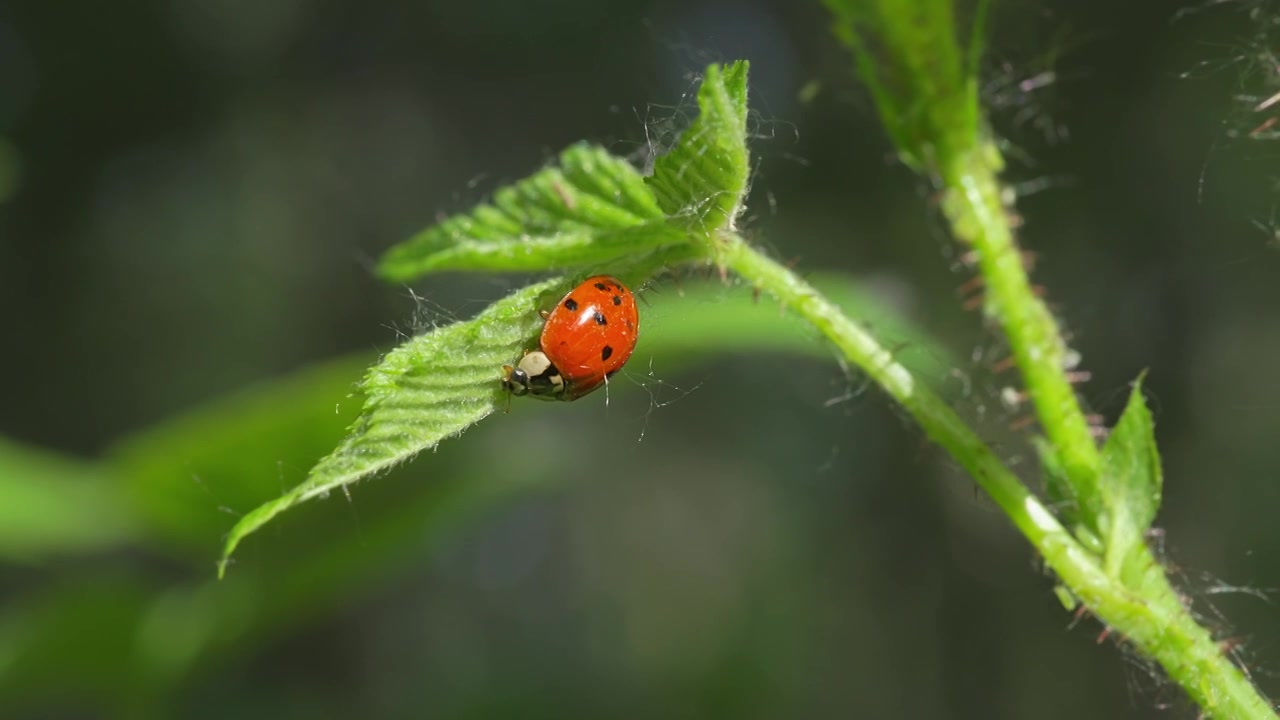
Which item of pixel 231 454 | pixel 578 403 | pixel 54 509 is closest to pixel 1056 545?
pixel 231 454

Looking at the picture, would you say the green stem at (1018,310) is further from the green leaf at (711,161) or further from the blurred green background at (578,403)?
the green leaf at (711,161)

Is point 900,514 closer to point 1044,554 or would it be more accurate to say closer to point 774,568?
point 774,568

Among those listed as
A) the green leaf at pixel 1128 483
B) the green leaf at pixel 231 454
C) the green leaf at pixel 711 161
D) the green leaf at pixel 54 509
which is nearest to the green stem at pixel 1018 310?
the green leaf at pixel 1128 483

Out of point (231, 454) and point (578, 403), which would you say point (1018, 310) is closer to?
point (231, 454)

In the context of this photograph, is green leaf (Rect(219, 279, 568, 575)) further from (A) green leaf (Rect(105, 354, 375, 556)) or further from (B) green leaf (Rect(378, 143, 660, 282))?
(A) green leaf (Rect(105, 354, 375, 556))

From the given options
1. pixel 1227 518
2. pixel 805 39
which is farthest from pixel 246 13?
pixel 1227 518

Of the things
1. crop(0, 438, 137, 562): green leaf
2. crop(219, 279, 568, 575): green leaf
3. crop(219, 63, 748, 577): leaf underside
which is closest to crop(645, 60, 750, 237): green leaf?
crop(219, 63, 748, 577): leaf underside
